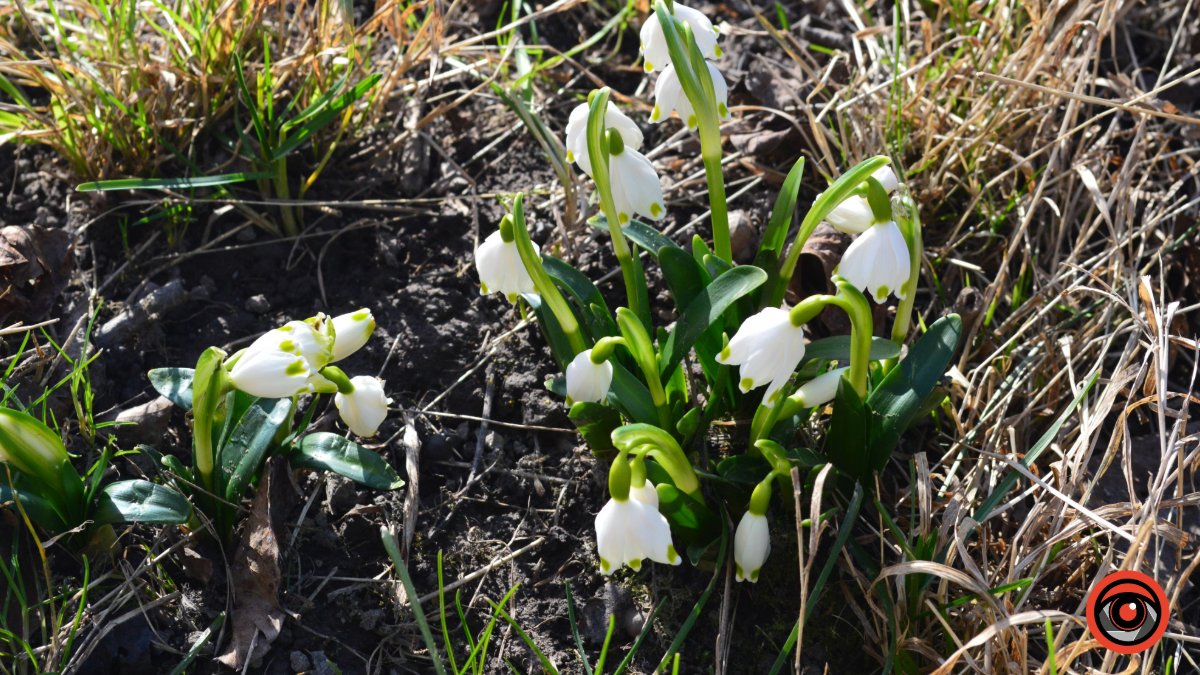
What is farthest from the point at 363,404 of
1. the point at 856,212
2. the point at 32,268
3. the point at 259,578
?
the point at 32,268

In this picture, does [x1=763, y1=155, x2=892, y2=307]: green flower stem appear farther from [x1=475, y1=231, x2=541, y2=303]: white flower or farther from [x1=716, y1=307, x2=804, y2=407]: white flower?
[x1=475, y1=231, x2=541, y2=303]: white flower

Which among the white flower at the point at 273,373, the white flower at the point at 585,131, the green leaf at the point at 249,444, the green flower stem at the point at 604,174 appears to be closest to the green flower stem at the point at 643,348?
the green flower stem at the point at 604,174

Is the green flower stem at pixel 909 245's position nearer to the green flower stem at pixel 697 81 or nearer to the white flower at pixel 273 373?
the green flower stem at pixel 697 81

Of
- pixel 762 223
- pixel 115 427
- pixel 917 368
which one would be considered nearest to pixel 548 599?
pixel 917 368

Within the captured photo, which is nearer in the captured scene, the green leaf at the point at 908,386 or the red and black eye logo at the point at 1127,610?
the red and black eye logo at the point at 1127,610

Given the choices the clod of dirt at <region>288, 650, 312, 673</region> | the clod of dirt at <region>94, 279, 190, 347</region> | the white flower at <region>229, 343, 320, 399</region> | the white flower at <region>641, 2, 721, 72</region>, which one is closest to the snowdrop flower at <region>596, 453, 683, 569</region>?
the white flower at <region>229, 343, 320, 399</region>

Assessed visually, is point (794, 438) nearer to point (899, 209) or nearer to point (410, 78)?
point (899, 209)

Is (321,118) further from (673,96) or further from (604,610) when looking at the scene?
(604,610)
